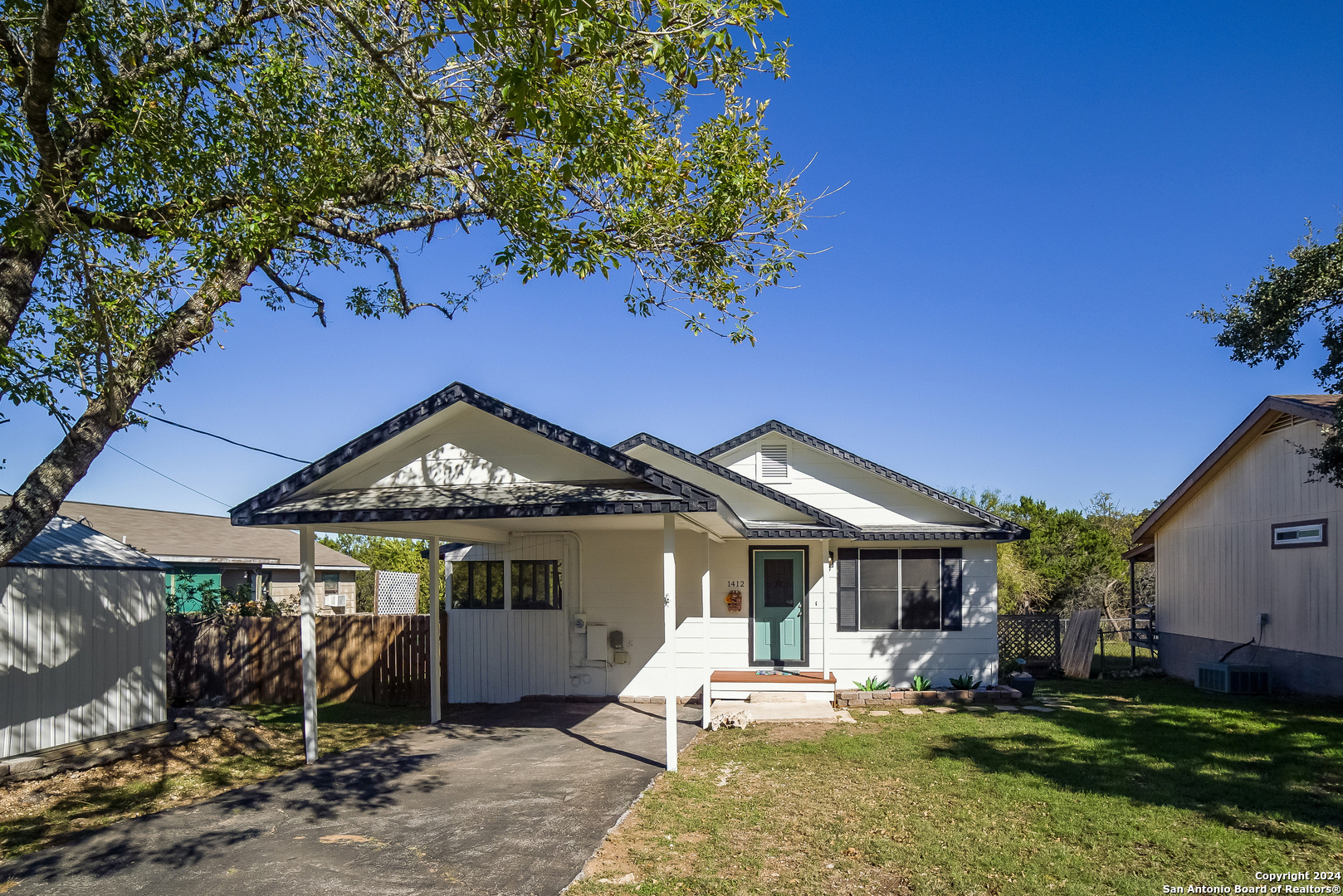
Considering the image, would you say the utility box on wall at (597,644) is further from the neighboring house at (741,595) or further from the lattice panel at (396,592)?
the lattice panel at (396,592)

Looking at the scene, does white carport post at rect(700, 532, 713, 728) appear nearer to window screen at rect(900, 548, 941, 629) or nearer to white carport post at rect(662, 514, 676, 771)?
white carport post at rect(662, 514, 676, 771)

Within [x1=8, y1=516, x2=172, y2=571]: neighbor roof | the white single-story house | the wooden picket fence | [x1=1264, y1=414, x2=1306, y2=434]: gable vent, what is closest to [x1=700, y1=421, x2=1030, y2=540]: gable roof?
the white single-story house

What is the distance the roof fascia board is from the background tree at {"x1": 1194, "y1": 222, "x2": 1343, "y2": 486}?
566 cm

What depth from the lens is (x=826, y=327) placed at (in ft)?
55.2

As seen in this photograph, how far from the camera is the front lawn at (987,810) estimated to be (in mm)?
5633

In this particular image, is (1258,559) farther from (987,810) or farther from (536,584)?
(536,584)

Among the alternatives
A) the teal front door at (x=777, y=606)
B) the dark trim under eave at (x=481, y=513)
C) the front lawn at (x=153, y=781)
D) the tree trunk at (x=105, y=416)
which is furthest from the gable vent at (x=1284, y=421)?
the tree trunk at (x=105, y=416)

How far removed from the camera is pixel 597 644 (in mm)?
13750

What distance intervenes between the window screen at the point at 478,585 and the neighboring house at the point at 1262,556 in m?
11.9

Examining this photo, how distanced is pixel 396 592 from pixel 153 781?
51.1ft

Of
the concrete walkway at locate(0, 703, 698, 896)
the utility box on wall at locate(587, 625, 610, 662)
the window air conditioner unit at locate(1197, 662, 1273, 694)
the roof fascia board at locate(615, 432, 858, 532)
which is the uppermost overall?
the roof fascia board at locate(615, 432, 858, 532)

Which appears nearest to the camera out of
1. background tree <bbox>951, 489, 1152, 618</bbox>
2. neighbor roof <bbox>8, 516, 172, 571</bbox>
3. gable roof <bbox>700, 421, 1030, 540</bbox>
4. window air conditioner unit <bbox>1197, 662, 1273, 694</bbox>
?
neighbor roof <bbox>8, 516, 172, 571</bbox>

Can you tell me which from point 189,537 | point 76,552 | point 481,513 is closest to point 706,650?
point 481,513

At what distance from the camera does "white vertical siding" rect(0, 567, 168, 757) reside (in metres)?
8.80
